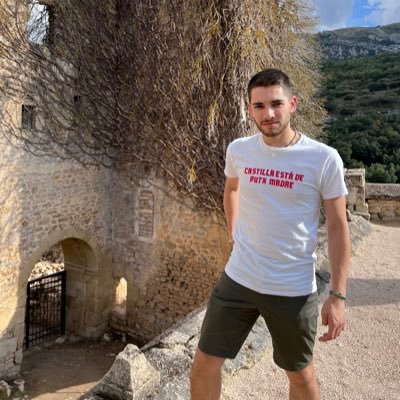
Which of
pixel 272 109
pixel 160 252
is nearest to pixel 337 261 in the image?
pixel 272 109

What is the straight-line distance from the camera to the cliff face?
46.5 metres

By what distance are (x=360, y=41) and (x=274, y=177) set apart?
60.4 m

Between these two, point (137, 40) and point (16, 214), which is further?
point (137, 40)

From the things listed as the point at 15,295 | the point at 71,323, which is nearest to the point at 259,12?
the point at 15,295

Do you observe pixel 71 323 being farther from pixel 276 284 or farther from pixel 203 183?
pixel 276 284

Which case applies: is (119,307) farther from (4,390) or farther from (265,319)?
(265,319)

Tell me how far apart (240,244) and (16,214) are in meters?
6.64

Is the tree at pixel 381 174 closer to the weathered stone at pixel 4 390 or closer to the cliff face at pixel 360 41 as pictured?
the weathered stone at pixel 4 390

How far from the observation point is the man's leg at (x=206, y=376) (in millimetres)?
2410

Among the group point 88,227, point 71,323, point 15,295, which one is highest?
point 88,227

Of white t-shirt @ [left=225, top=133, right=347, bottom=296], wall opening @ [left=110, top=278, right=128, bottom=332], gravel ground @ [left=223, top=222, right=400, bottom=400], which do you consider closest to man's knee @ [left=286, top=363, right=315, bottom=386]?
white t-shirt @ [left=225, top=133, right=347, bottom=296]

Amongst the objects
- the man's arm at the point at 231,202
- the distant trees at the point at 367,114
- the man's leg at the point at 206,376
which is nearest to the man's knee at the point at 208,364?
the man's leg at the point at 206,376

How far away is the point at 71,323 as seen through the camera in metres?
10.3

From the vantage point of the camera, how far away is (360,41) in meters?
55.3
